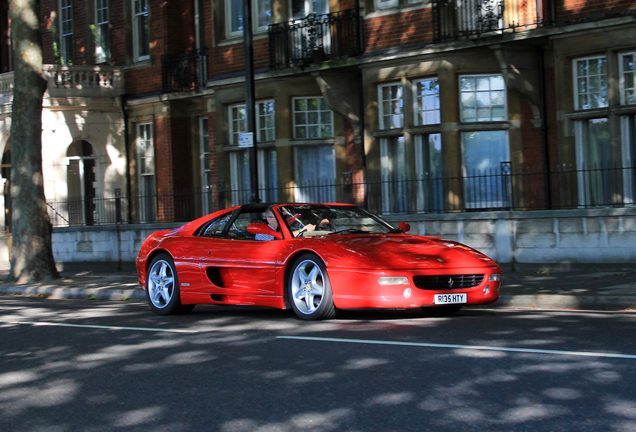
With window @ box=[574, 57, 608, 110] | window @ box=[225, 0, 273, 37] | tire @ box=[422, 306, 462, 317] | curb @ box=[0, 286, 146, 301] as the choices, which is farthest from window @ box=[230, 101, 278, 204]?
tire @ box=[422, 306, 462, 317]

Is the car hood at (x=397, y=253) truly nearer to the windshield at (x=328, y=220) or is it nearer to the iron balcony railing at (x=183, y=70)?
the windshield at (x=328, y=220)

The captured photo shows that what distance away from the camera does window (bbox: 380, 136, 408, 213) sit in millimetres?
18141

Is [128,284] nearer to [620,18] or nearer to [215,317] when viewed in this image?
[215,317]

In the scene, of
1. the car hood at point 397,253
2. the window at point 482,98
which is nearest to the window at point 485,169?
the window at point 482,98

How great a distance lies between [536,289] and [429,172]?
638 centimetres

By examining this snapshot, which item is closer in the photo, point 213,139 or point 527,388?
point 527,388

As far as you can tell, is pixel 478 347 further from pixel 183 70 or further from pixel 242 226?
pixel 183 70

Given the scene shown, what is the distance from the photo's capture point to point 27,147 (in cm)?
1748

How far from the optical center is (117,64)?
2542 cm

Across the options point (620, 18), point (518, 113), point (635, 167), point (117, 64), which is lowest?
point (635, 167)

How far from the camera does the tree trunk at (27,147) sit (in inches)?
683

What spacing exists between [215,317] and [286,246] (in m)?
1.51

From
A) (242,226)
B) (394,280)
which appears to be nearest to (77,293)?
(242,226)

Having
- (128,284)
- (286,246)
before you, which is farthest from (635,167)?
(128,284)
